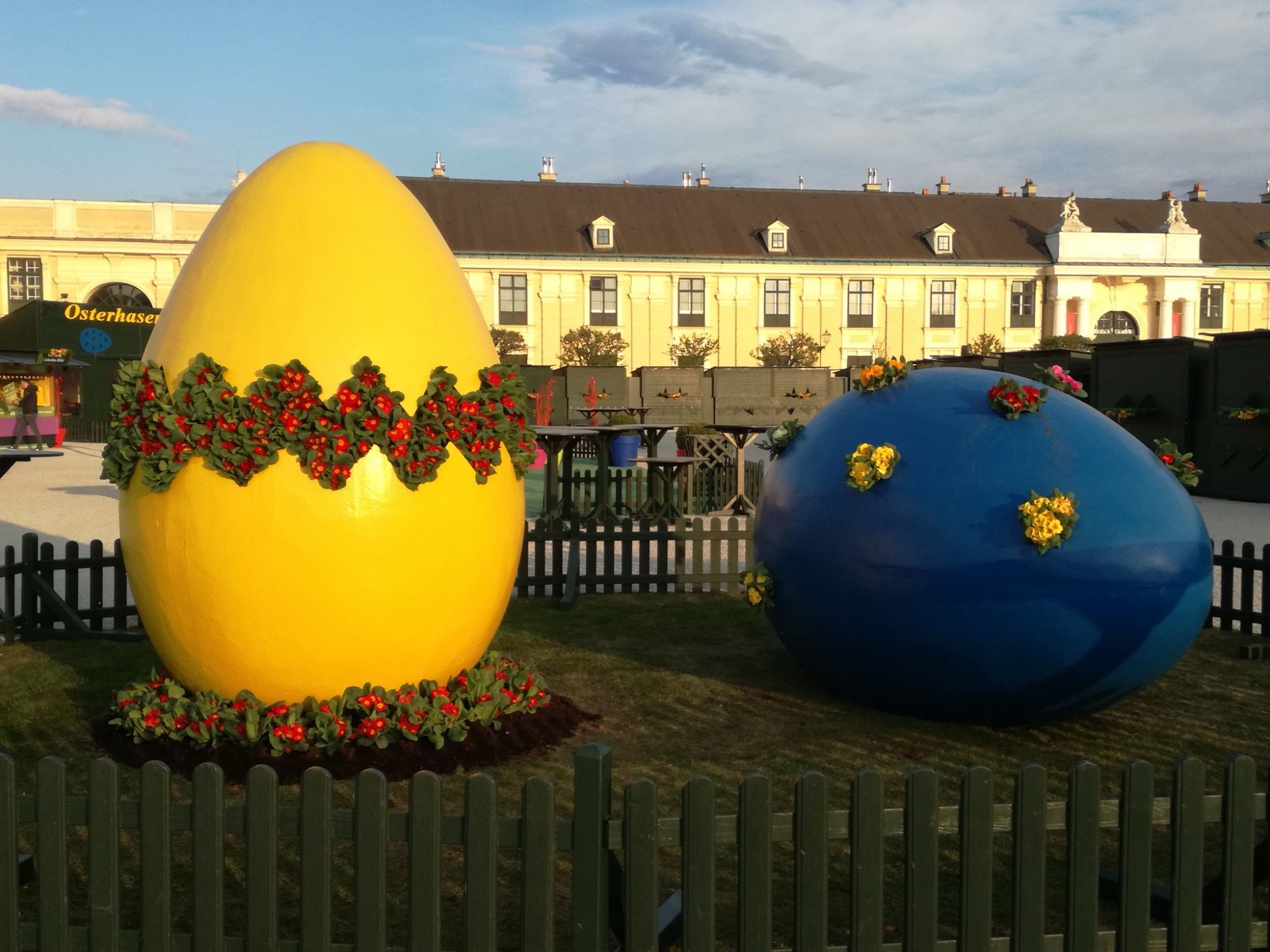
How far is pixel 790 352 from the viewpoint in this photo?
61.9 meters

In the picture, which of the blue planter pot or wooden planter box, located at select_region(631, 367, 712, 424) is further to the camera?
wooden planter box, located at select_region(631, 367, 712, 424)

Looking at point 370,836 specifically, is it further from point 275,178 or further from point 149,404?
point 275,178

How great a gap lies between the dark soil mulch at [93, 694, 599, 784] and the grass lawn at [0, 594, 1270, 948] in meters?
0.11

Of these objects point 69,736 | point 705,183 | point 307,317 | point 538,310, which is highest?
point 705,183

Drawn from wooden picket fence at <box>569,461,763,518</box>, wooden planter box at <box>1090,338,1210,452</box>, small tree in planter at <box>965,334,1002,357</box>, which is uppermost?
small tree in planter at <box>965,334,1002,357</box>

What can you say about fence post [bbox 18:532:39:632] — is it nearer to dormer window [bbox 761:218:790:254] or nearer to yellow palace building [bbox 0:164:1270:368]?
yellow palace building [bbox 0:164:1270:368]

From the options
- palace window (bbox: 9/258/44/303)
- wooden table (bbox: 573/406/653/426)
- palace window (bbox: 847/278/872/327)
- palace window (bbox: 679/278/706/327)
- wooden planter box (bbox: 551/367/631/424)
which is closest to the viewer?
wooden table (bbox: 573/406/653/426)

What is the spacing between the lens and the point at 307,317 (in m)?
5.55

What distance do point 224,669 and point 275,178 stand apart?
8.18 ft

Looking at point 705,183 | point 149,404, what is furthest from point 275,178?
point 705,183

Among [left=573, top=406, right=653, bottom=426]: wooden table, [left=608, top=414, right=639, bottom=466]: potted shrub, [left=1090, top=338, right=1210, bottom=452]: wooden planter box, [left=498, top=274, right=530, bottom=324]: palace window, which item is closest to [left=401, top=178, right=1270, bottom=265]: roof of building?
[left=498, top=274, right=530, bottom=324]: palace window

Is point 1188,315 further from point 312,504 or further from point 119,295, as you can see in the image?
point 312,504

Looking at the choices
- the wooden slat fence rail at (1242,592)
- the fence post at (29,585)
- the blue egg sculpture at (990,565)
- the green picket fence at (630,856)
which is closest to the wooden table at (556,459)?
the fence post at (29,585)

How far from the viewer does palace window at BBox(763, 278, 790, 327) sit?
65.6 metres
